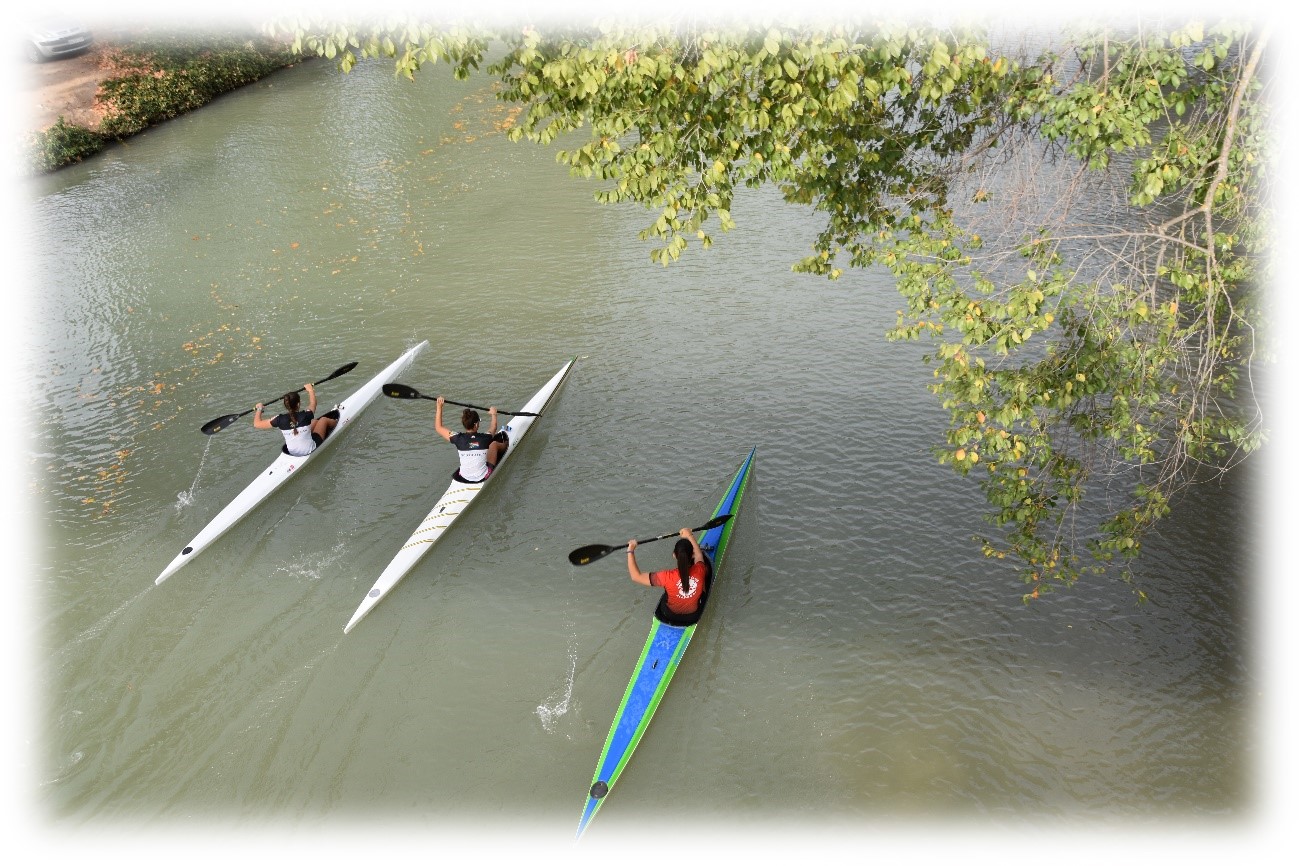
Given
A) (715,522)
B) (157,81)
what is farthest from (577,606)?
(157,81)

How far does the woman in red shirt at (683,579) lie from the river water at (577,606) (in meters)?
0.49

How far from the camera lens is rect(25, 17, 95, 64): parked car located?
2620 cm

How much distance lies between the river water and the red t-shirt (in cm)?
47

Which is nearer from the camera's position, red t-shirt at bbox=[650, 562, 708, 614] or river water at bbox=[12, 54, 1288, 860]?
river water at bbox=[12, 54, 1288, 860]

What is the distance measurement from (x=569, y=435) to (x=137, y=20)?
2625 centimetres

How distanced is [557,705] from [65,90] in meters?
26.4

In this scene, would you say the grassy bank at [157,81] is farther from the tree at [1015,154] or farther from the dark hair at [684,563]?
the dark hair at [684,563]

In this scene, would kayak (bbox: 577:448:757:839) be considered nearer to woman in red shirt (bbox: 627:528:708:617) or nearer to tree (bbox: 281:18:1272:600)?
woman in red shirt (bbox: 627:528:708:617)

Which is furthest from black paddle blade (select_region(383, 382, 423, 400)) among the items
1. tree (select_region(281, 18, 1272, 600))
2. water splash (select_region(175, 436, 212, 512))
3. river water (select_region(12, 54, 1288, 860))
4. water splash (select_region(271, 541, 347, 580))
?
tree (select_region(281, 18, 1272, 600))

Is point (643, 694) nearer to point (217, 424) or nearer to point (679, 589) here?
point (679, 589)

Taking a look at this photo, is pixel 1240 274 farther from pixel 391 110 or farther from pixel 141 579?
pixel 391 110

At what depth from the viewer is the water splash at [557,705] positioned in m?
8.40

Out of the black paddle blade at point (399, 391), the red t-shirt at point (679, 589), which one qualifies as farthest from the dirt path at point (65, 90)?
the red t-shirt at point (679, 589)

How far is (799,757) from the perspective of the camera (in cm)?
803
